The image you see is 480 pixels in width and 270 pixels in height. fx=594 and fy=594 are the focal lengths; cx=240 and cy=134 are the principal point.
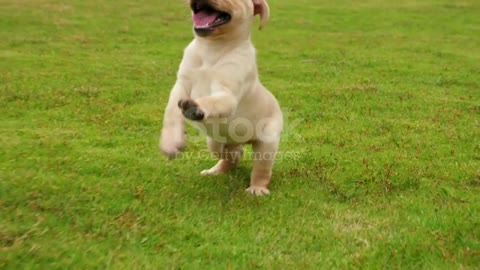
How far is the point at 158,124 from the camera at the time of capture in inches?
370

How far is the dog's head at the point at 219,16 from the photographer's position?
18.1 feet

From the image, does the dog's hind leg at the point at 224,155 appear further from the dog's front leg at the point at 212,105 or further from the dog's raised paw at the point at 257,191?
the dog's front leg at the point at 212,105

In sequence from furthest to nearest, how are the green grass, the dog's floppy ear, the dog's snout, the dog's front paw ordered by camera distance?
the dog's floppy ear, the dog's snout, the dog's front paw, the green grass

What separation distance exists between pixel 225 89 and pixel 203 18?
0.71 m

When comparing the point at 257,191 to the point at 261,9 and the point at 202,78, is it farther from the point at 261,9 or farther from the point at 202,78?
the point at 261,9

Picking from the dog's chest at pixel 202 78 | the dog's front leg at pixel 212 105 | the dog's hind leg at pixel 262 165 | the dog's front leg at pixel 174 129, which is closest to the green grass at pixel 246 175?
the dog's hind leg at pixel 262 165

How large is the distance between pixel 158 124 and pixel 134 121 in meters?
0.41

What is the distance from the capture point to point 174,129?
18.5 ft

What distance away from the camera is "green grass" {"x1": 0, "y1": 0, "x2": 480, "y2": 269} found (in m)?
4.59

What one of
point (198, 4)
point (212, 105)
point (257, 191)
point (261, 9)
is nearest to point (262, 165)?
point (257, 191)

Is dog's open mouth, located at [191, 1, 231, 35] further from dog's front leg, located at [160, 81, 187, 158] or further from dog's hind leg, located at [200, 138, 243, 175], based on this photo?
dog's hind leg, located at [200, 138, 243, 175]

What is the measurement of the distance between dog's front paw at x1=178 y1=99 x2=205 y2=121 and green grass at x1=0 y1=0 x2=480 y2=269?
94cm

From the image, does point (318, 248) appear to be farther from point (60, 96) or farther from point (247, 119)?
point (60, 96)

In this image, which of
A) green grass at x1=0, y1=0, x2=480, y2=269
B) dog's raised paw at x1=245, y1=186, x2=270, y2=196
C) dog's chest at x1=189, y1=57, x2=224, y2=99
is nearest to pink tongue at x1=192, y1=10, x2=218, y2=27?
dog's chest at x1=189, y1=57, x2=224, y2=99
